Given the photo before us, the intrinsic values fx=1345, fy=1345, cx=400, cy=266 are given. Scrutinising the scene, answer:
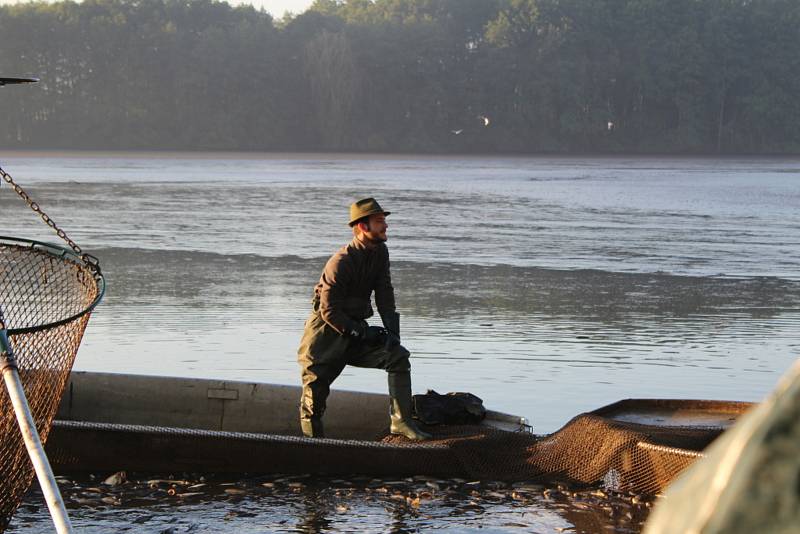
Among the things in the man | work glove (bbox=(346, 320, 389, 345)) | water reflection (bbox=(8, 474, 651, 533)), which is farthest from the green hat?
water reflection (bbox=(8, 474, 651, 533))

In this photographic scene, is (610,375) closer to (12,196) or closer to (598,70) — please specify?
(12,196)

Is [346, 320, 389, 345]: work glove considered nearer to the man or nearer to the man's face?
the man

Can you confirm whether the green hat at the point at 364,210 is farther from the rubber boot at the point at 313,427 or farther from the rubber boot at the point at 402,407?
the rubber boot at the point at 313,427

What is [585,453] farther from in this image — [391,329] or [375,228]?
[375,228]

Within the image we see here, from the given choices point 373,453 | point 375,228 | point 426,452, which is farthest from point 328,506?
point 375,228

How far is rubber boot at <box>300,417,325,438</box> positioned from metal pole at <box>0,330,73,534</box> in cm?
290

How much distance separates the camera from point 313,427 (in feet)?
24.7

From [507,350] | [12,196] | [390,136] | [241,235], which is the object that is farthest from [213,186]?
[390,136]

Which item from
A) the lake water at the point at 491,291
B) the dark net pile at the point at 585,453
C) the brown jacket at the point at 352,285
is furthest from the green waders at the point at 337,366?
the lake water at the point at 491,291

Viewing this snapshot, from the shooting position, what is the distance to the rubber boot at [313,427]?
7523mm

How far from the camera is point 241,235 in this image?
24.9 m

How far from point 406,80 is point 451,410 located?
10997cm

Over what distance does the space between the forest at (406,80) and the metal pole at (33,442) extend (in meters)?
103

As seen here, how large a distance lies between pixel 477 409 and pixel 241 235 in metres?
17.5
